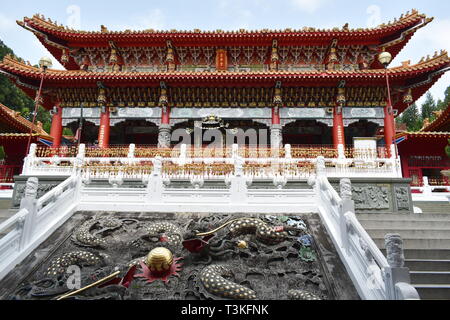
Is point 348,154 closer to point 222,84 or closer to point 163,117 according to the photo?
point 222,84

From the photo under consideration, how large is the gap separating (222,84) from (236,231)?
9.36m

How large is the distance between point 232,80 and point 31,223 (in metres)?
9.87

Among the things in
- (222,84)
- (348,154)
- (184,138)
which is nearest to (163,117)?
(184,138)

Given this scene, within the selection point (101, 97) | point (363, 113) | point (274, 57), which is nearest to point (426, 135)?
point (363, 113)

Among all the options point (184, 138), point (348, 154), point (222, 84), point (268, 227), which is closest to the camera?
point (268, 227)

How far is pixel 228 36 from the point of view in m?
14.8

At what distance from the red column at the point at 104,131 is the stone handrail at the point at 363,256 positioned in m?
11.0

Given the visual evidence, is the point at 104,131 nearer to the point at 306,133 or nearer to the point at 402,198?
the point at 306,133

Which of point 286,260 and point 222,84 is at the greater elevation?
point 222,84

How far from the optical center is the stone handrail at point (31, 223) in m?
4.92

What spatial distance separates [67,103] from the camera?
14234mm

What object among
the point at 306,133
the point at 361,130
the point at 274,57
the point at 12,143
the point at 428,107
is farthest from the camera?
the point at 428,107
